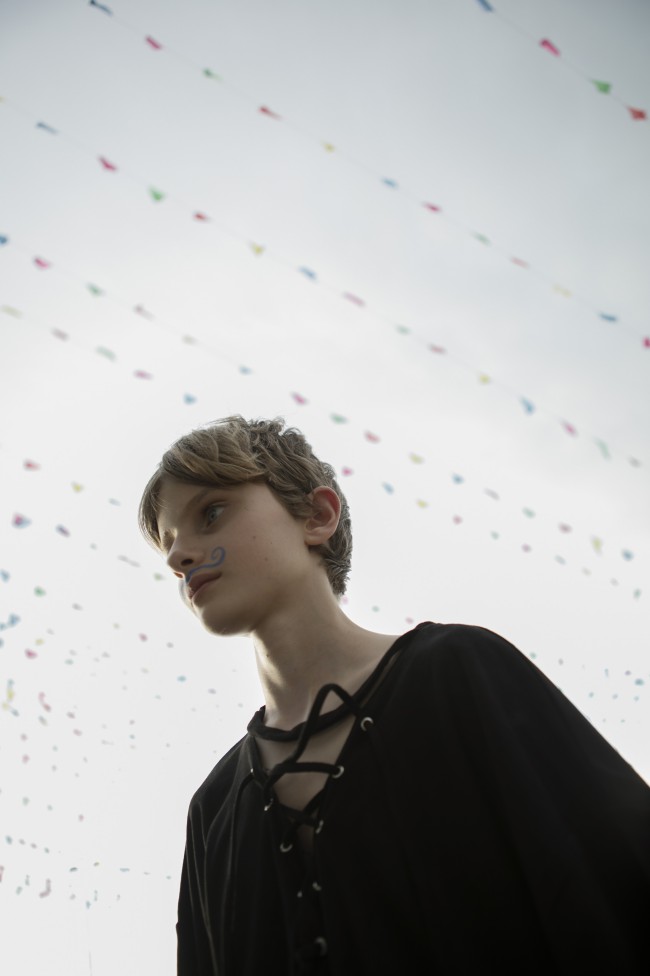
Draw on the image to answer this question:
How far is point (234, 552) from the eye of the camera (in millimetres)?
1614

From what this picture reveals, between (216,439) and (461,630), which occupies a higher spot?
(216,439)

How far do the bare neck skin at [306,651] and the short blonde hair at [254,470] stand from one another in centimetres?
22

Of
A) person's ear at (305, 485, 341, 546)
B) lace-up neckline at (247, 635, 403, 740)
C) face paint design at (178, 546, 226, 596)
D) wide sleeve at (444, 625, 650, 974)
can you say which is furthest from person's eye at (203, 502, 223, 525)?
wide sleeve at (444, 625, 650, 974)

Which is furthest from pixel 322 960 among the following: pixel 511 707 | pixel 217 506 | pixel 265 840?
pixel 217 506

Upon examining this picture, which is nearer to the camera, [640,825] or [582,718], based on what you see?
[640,825]

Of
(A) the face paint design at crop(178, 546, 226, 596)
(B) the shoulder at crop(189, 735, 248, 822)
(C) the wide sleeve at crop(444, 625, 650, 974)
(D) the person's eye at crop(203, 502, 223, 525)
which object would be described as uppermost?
(D) the person's eye at crop(203, 502, 223, 525)

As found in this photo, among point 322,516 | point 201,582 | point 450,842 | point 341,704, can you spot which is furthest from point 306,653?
point 450,842

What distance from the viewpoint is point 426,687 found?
137 cm

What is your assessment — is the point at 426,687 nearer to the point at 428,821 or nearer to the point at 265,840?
the point at 428,821

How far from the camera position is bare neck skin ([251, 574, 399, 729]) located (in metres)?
1.58

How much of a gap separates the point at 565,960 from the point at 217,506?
44.4 inches

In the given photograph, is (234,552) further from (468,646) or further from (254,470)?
(468,646)

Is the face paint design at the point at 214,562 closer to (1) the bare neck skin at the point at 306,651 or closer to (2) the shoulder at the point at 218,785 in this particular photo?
(1) the bare neck skin at the point at 306,651

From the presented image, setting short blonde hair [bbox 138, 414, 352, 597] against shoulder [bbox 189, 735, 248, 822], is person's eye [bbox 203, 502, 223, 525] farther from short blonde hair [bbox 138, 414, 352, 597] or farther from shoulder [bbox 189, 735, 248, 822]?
shoulder [bbox 189, 735, 248, 822]
